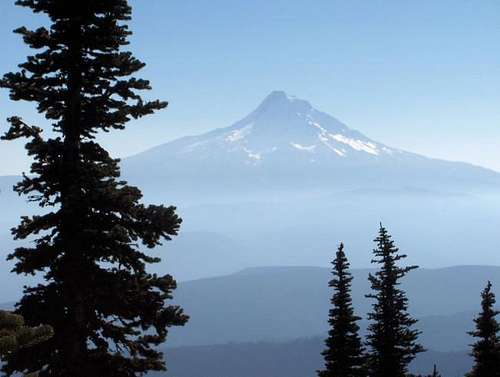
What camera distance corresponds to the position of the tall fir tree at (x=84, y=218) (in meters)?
12.7

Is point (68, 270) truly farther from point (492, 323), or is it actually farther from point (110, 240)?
point (492, 323)

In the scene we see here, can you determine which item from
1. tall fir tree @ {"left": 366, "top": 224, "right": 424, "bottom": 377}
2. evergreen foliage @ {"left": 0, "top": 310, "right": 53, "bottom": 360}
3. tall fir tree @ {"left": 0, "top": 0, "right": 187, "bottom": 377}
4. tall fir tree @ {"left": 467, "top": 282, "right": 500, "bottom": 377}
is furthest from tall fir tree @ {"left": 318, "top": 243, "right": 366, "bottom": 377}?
evergreen foliage @ {"left": 0, "top": 310, "right": 53, "bottom": 360}

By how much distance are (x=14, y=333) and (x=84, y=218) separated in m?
7.60

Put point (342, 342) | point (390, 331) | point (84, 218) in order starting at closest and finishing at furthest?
point (84, 218) < point (342, 342) < point (390, 331)

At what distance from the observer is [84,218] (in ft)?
43.4

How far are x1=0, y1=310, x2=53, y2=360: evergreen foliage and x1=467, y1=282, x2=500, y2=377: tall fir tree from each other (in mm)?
25011

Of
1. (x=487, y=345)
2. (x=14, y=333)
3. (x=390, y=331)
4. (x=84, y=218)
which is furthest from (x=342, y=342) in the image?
(x=14, y=333)

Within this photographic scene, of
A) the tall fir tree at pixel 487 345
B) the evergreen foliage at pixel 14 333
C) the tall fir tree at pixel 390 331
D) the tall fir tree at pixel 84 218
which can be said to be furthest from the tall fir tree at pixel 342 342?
the evergreen foliage at pixel 14 333

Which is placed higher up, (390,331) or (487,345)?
(390,331)

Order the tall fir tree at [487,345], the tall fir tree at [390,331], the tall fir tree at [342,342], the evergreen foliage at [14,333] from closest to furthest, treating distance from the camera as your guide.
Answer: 1. the evergreen foliage at [14,333]
2. the tall fir tree at [342,342]
3. the tall fir tree at [487,345]
4. the tall fir tree at [390,331]

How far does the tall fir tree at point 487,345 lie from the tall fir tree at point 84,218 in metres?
19.4

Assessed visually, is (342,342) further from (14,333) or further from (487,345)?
(14,333)

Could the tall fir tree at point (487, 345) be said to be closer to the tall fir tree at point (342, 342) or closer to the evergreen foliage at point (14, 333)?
the tall fir tree at point (342, 342)

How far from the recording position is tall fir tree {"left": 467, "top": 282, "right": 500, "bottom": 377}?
→ 87.6 feet
